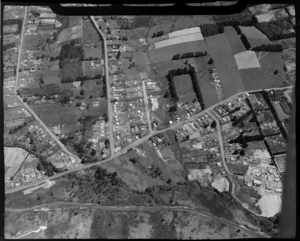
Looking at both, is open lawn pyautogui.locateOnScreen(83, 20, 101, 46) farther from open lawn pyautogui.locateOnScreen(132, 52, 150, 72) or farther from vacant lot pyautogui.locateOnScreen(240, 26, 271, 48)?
vacant lot pyautogui.locateOnScreen(240, 26, 271, 48)

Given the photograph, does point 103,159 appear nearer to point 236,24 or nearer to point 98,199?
point 98,199

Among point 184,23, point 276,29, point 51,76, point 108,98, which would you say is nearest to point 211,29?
point 184,23

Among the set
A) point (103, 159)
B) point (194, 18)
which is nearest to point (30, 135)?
point (103, 159)

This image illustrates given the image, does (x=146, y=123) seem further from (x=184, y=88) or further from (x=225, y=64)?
(x=225, y=64)

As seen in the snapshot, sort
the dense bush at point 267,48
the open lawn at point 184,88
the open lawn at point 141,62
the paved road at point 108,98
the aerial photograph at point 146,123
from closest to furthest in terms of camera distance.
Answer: the aerial photograph at point 146,123, the paved road at point 108,98, the open lawn at point 184,88, the open lawn at point 141,62, the dense bush at point 267,48

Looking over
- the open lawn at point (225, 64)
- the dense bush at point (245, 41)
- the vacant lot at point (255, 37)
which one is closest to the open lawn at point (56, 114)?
the open lawn at point (225, 64)

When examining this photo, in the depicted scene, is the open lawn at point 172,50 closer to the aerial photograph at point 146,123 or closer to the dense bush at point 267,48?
the aerial photograph at point 146,123

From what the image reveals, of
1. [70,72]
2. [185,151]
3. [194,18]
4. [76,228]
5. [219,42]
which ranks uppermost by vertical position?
[194,18]
